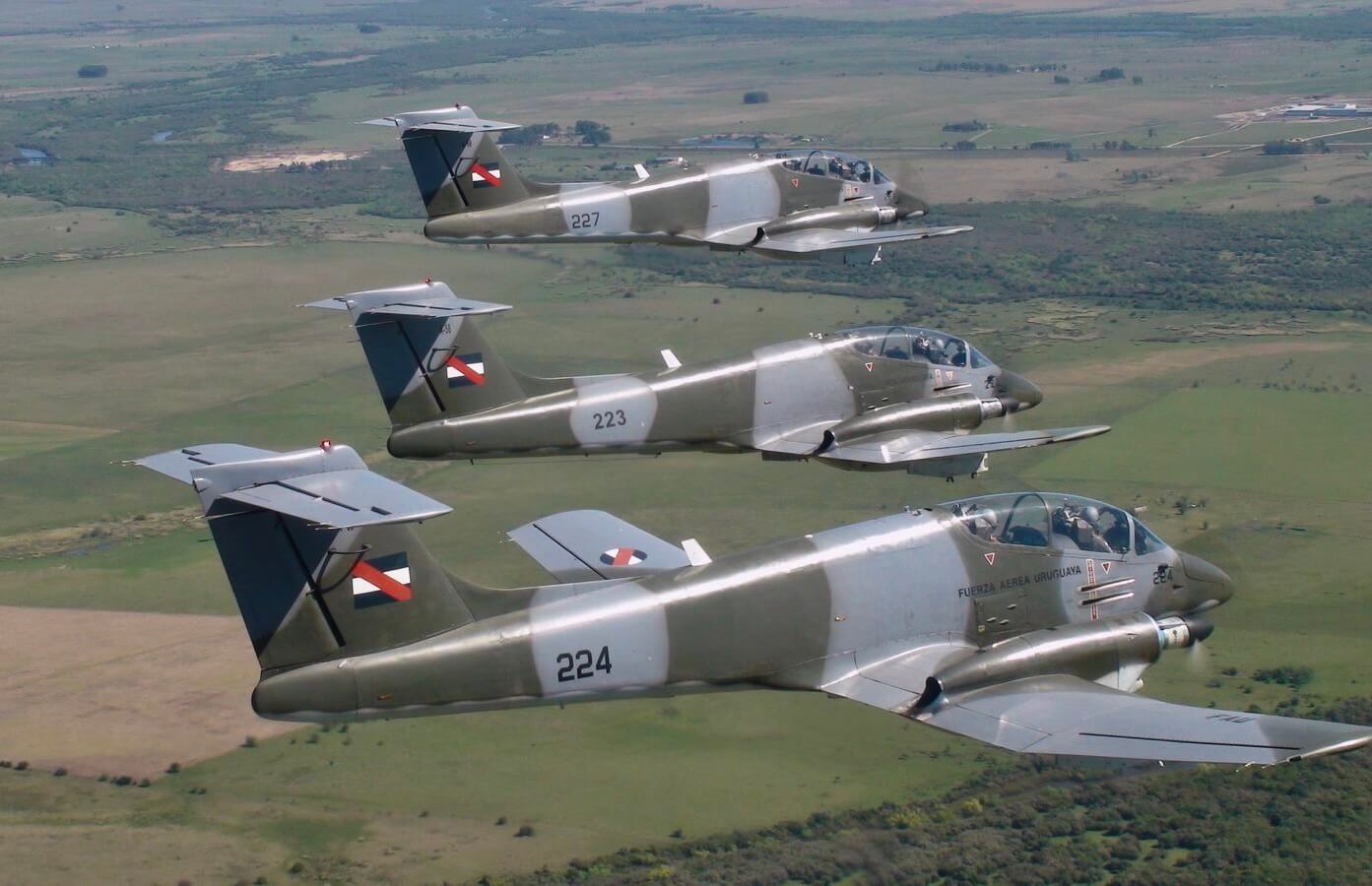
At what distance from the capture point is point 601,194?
62562 millimetres

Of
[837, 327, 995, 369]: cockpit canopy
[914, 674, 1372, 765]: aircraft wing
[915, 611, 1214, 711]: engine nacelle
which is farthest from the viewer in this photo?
[837, 327, 995, 369]: cockpit canopy

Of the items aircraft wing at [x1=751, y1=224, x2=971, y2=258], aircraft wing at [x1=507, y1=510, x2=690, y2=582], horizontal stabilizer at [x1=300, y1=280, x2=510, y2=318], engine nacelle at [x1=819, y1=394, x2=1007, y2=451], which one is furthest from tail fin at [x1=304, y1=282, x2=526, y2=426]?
aircraft wing at [x1=751, y1=224, x2=971, y2=258]

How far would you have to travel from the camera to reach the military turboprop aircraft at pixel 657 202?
6116 centimetres

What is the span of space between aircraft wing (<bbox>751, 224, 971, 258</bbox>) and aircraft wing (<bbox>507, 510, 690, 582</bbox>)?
59.0 feet

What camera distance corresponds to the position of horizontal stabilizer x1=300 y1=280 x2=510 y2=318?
4775 cm

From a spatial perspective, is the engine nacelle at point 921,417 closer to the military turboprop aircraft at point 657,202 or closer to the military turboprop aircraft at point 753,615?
the military turboprop aircraft at point 657,202

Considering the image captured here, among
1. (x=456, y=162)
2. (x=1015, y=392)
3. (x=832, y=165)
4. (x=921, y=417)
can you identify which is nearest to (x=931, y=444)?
(x=921, y=417)

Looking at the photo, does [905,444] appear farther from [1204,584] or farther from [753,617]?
[753,617]

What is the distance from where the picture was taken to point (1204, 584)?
149 ft

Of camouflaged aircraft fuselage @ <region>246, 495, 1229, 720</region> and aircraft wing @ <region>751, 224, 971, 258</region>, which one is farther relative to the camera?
aircraft wing @ <region>751, 224, 971, 258</region>

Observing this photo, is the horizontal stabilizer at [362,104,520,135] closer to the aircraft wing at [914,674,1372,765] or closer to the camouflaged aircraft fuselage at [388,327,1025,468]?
the camouflaged aircraft fuselage at [388,327,1025,468]

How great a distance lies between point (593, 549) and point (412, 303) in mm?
9287

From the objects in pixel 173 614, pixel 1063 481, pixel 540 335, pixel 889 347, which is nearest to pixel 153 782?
pixel 173 614

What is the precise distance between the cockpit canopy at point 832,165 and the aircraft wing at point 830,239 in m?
2.47
